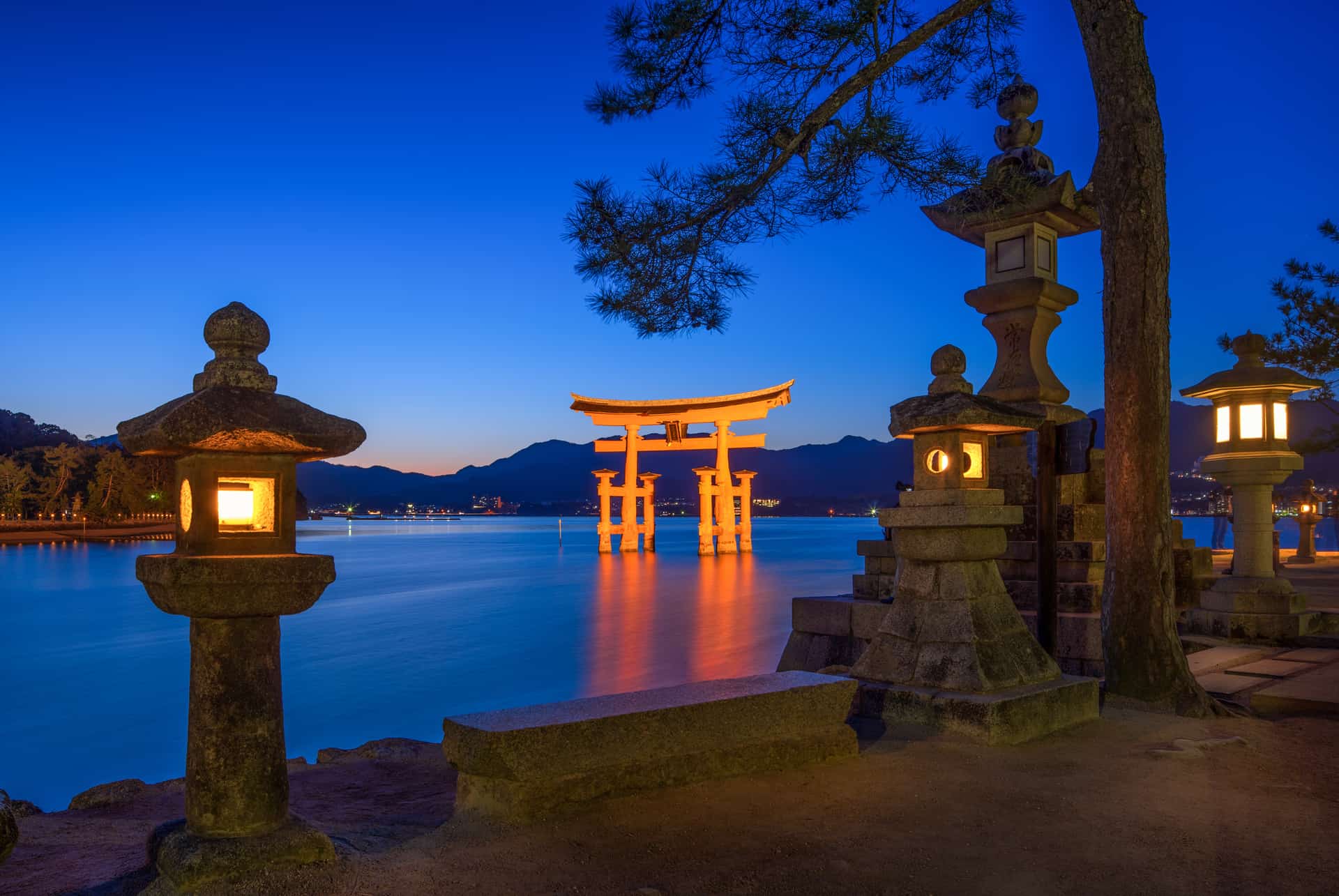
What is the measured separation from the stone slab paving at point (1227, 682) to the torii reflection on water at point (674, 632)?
4101 mm

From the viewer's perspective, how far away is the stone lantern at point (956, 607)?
14.9 ft

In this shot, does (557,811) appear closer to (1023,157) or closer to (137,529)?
(1023,157)

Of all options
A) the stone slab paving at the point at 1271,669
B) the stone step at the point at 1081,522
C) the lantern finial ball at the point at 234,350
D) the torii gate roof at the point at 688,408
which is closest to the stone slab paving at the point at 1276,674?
the stone slab paving at the point at 1271,669

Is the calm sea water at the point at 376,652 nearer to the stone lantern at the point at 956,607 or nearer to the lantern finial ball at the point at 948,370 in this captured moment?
the stone lantern at the point at 956,607

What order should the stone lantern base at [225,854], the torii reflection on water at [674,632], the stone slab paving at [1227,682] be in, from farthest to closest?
the torii reflection on water at [674,632]
the stone slab paving at [1227,682]
the stone lantern base at [225,854]

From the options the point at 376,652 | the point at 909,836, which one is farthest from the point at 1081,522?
the point at 376,652

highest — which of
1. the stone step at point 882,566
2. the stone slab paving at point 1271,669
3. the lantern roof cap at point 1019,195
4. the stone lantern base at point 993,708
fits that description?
the lantern roof cap at point 1019,195

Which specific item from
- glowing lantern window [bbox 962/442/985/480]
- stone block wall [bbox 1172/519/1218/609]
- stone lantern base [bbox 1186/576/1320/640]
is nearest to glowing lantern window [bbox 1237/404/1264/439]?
stone block wall [bbox 1172/519/1218/609]

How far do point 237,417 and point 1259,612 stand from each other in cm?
828

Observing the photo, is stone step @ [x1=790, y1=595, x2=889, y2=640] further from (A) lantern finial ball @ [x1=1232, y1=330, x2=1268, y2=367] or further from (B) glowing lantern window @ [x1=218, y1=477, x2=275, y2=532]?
(B) glowing lantern window @ [x1=218, y1=477, x2=275, y2=532]

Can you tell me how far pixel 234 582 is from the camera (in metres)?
2.62

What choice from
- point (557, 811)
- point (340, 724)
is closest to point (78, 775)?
point (340, 724)

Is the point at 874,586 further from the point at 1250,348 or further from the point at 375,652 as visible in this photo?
the point at 375,652

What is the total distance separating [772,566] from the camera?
39500 millimetres
